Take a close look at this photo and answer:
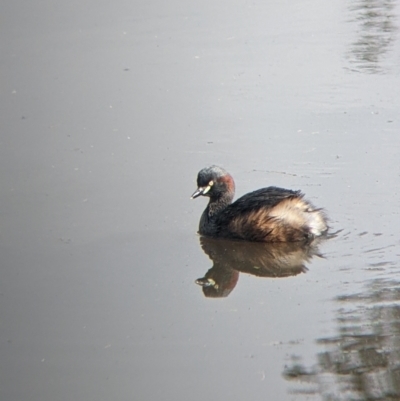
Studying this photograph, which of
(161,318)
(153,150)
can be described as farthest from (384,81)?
(161,318)

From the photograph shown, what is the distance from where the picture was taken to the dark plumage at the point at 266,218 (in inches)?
350

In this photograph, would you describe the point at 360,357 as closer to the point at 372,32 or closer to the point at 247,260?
the point at 247,260

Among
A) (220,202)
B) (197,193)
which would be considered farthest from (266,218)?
(197,193)

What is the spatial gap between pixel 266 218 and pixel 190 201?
1.29 m

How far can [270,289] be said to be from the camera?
25.8 feet

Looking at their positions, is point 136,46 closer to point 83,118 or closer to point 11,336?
point 83,118

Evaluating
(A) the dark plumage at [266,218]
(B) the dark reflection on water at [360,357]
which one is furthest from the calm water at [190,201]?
(A) the dark plumage at [266,218]

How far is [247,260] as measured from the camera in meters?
8.70

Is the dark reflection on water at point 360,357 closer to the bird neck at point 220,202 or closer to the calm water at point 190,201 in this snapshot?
the calm water at point 190,201

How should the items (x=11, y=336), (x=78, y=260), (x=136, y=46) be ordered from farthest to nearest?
(x=136, y=46) < (x=78, y=260) < (x=11, y=336)

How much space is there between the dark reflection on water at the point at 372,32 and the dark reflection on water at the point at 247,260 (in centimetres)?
500

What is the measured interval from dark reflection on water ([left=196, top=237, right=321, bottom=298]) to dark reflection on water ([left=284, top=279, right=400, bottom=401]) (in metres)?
1.06

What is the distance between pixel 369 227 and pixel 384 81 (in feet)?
14.5

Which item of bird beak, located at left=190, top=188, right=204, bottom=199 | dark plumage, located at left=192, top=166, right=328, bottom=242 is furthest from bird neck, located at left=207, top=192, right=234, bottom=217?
bird beak, located at left=190, top=188, right=204, bottom=199
